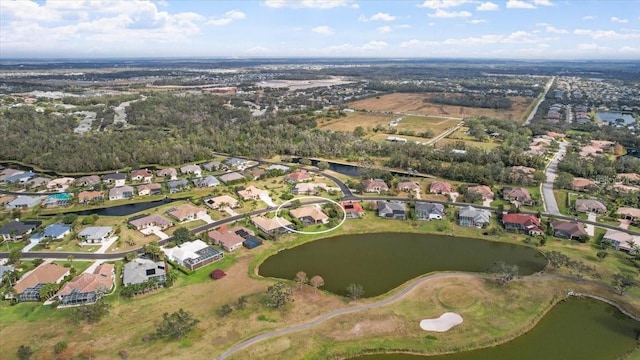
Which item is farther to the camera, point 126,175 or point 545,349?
point 126,175

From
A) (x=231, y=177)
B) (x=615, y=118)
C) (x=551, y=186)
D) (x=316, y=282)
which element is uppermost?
(x=615, y=118)

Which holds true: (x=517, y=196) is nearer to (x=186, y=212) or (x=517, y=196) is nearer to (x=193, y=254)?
(x=193, y=254)

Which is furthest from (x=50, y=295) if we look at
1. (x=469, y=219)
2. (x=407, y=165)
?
(x=407, y=165)

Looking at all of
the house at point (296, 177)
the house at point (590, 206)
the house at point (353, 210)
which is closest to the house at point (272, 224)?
the house at point (353, 210)

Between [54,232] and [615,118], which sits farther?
[615,118]

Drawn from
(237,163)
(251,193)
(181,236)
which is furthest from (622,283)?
(237,163)

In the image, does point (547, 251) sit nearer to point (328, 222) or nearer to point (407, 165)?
point (328, 222)

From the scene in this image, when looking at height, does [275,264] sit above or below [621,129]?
below
